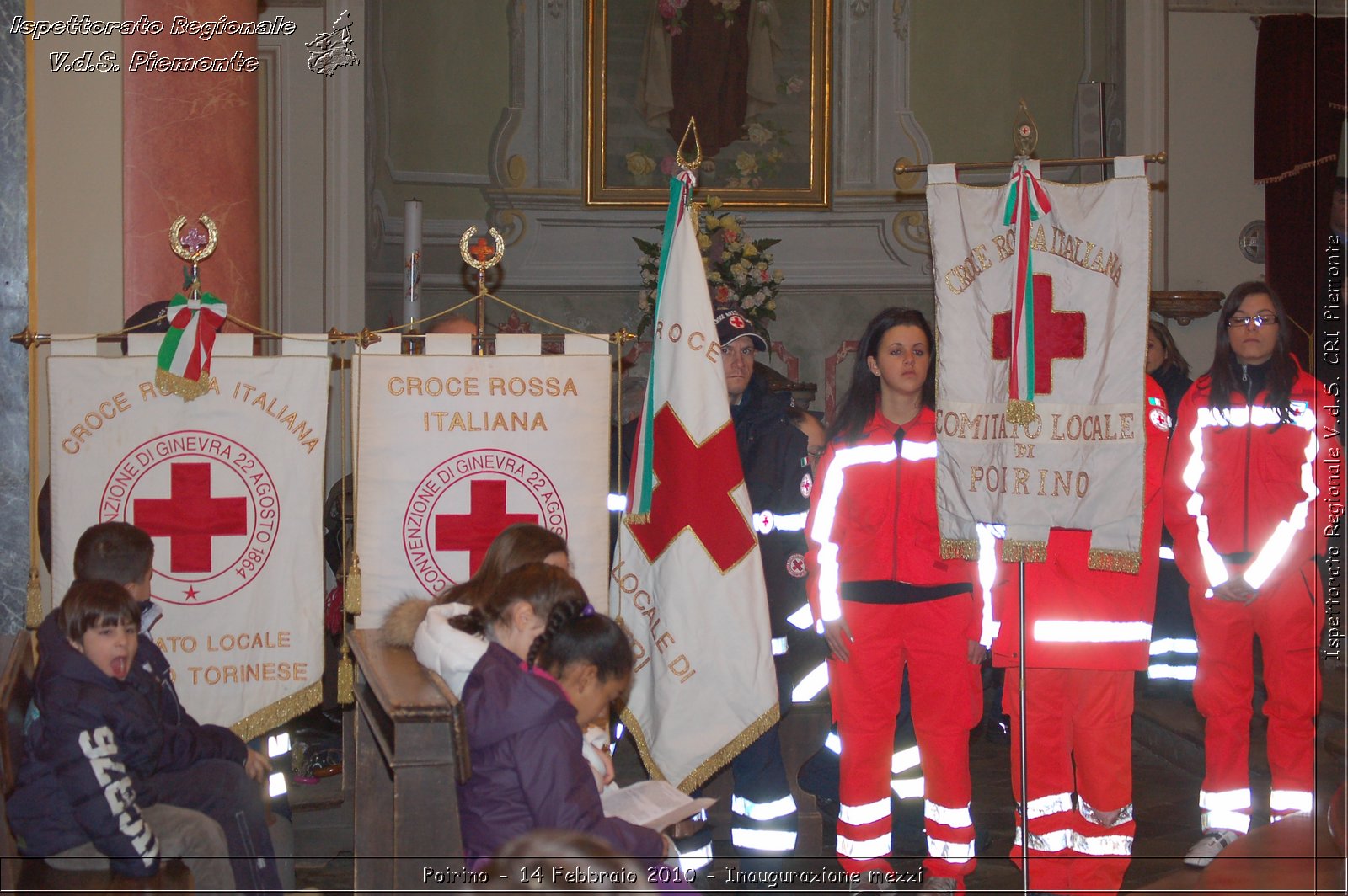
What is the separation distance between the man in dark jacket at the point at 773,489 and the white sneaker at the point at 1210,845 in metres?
1.29

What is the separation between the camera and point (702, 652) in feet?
13.5

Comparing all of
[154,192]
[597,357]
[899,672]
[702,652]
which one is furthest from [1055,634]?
[154,192]

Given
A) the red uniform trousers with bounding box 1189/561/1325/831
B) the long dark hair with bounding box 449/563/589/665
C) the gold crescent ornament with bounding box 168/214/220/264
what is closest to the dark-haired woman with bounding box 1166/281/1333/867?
the red uniform trousers with bounding box 1189/561/1325/831

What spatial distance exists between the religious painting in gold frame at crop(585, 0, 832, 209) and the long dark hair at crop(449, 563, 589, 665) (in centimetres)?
533

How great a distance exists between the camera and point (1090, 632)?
12.9ft

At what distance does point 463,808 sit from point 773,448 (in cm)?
203

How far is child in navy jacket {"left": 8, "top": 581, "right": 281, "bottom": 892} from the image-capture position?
3.00m

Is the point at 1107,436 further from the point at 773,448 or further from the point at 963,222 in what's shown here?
the point at 773,448

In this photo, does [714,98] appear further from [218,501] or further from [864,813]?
[864,813]

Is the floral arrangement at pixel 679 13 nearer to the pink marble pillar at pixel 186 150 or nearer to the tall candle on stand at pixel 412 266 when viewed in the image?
the tall candle on stand at pixel 412 266

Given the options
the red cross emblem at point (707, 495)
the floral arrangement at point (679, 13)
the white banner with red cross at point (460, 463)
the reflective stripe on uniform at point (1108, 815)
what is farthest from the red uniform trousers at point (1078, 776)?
the floral arrangement at point (679, 13)

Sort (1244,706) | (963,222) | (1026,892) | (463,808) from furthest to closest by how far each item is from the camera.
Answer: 1. (1244,706)
2. (963,222)
3. (1026,892)
4. (463,808)

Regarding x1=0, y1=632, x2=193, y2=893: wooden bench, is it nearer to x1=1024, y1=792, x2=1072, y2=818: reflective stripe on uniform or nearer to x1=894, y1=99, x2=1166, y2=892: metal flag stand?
x1=894, y1=99, x2=1166, y2=892: metal flag stand

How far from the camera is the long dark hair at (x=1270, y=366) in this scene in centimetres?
421
